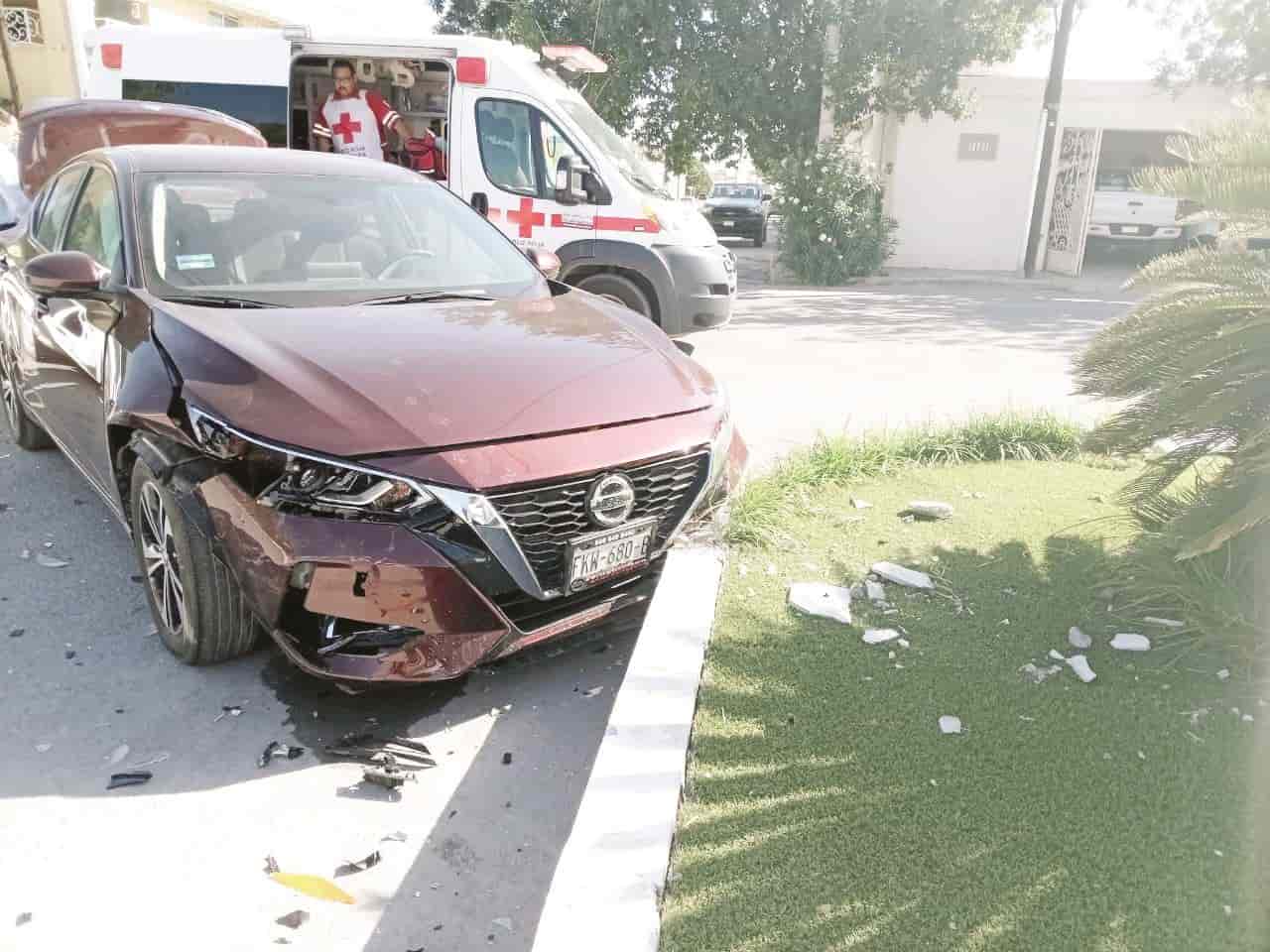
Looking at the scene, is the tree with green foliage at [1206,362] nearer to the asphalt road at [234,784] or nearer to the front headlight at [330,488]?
the asphalt road at [234,784]

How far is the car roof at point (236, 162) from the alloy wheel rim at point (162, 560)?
5.10 ft

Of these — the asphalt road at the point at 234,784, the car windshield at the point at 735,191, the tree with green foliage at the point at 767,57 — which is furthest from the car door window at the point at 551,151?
the car windshield at the point at 735,191

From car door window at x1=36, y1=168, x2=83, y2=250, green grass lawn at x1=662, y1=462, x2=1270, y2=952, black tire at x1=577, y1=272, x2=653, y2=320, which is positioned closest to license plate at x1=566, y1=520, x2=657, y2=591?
green grass lawn at x1=662, y1=462, x2=1270, y2=952

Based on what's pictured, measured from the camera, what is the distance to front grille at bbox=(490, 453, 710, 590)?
2914mm

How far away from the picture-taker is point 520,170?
27.8 feet

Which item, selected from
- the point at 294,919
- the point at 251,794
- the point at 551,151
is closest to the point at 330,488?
the point at 251,794

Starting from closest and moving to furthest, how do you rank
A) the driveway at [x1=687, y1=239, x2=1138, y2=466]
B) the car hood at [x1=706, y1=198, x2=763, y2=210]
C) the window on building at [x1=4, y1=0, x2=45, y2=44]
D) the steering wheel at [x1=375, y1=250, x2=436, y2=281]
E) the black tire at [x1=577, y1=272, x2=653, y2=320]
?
1. the steering wheel at [x1=375, y1=250, x2=436, y2=281]
2. the driveway at [x1=687, y1=239, x2=1138, y2=466]
3. the black tire at [x1=577, y1=272, x2=653, y2=320]
4. the window on building at [x1=4, y1=0, x2=45, y2=44]
5. the car hood at [x1=706, y1=198, x2=763, y2=210]

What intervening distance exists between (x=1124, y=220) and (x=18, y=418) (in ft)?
70.6

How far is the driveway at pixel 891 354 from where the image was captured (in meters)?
6.98

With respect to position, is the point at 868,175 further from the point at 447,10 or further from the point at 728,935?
the point at 728,935

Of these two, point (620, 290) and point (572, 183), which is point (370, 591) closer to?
point (620, 290)

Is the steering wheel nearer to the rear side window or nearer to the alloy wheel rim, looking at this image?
the alloy wheel rim

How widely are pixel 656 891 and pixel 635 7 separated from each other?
17282 mm

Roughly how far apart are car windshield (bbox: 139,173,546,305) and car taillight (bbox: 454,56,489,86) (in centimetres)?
414
